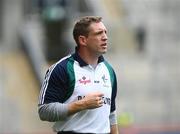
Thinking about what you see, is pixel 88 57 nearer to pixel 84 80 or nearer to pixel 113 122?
pixel 84 80

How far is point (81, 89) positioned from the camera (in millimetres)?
6695

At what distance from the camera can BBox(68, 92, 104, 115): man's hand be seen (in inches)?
257

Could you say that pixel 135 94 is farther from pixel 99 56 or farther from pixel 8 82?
pixel 99 56

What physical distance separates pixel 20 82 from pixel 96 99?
53.0 feet

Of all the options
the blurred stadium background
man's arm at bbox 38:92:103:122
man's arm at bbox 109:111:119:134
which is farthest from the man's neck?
the blurred stadium background

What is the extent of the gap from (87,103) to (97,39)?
1.71 ft

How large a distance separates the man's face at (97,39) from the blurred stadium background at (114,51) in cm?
1471

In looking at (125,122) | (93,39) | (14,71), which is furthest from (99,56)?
(14,71)

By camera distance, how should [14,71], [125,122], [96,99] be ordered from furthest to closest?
[14,71] < [125,122] < [96,99]

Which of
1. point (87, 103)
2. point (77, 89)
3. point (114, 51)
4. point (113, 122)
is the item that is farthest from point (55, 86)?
point (114, 51)

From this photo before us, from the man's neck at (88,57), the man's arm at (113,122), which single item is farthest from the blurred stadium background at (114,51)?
the man's neck at (88,57)

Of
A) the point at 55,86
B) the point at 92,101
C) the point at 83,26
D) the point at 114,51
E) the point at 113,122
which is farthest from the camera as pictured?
the point at 114,51

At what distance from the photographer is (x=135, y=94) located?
22.4 metres

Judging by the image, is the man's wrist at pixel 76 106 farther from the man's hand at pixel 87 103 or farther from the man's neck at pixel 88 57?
the man's neck at pixel 88 57
